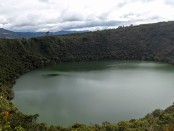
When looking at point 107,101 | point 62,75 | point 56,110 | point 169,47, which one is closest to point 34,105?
point 56,110

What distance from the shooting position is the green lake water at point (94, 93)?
43500 mm

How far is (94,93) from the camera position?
2196 inches

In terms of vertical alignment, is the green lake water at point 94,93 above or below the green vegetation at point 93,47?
below

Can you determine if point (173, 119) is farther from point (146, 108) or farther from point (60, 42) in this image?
point (60, 42)

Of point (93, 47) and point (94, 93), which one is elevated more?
point (93, 47)

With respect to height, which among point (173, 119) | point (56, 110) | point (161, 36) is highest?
point (161, 36)

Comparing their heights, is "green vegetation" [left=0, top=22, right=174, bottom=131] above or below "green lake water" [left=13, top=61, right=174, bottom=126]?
above

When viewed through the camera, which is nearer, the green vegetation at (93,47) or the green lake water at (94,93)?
the green lake water at (94,93)

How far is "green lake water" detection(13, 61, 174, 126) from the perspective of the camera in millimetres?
43500

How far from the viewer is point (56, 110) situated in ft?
151

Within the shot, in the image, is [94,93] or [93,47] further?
[93,47]

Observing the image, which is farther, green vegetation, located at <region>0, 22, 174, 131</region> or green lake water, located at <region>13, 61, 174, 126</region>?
green vegetation, located at <region>0, 22, 174, 131</region>

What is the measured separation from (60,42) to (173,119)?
8838 centimetres

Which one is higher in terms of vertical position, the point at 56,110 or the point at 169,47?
the point at 169,47
